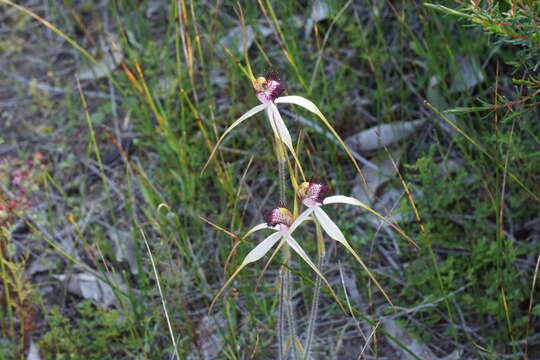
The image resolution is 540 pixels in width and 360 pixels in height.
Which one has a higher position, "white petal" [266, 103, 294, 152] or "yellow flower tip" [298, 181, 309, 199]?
"white petal" [266, 103, 294, 152]

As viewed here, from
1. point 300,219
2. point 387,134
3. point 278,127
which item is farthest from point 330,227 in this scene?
point 387,134

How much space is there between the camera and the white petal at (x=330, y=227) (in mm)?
1087

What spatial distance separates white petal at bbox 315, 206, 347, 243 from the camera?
3.57ft

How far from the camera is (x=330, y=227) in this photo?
110 centimetres

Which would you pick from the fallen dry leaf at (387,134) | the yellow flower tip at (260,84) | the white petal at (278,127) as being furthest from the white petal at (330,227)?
the fallen dry leaf at (387,134)

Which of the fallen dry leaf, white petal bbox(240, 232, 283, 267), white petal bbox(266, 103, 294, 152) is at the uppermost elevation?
white petal bbox(266, 103, 294, 152)

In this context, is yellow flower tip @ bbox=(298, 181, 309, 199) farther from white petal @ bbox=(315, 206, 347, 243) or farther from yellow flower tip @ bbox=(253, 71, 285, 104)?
yellow flower tip @ bbox=(253, 71, 285, 104)

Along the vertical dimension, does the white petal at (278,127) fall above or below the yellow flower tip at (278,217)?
above

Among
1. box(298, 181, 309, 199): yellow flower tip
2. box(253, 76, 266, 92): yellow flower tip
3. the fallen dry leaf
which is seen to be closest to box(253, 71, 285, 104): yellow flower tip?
box(253, 76, 266, 92): yellow flower tip

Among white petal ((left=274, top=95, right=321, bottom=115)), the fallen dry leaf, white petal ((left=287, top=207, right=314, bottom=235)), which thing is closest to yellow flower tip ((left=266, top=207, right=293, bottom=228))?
white petal ((left=287, top=207, right=314, bottom=235))

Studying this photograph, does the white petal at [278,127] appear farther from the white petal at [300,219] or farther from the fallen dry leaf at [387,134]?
the fallen dry leaf at [387,134]

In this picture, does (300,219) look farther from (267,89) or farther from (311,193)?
(267,89)

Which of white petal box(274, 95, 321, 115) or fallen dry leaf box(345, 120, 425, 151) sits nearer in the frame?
white petal box(274, 95, 321, 115)

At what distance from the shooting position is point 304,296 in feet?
5.95
